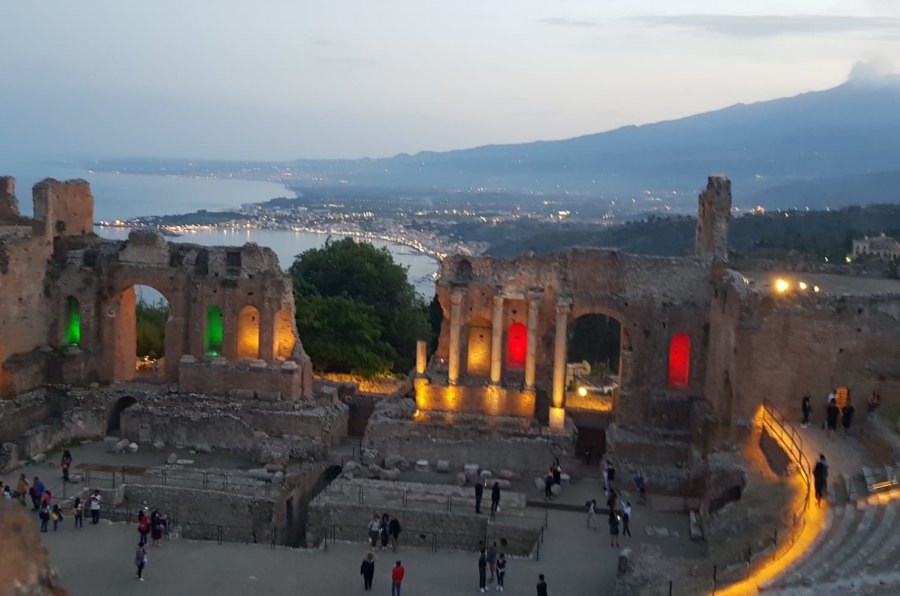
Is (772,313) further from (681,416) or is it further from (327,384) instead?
(327,384)

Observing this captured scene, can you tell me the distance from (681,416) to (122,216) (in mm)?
128083

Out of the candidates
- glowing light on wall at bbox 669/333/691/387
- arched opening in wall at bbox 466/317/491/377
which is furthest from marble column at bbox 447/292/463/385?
glowing light on wall at bbox 669/333/691/387

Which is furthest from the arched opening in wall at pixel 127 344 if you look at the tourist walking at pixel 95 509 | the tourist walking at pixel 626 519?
the tourist walking at pixel 626 519

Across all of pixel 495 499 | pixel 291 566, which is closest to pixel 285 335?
pixel 495 499

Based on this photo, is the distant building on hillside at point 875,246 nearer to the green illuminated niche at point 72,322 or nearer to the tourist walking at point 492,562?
the tourist walking at point 492,562

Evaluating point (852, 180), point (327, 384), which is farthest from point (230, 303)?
point (852, 180)

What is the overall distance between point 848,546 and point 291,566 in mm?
12618

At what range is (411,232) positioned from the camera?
11456cm

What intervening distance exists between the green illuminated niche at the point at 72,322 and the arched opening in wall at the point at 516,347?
1588 centimetres

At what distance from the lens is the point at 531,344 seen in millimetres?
29031

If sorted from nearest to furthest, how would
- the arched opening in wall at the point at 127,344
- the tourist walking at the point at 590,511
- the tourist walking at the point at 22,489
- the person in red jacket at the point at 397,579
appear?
the person in red jacket at the point at 397,579
the tourist walking at the point at 590,511
the tourist walking at the point at 22,489
the arched opening in wall at the point at 127,344

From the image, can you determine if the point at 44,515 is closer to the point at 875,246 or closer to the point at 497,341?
the point at 497,341

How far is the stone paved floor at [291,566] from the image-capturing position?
797 inches

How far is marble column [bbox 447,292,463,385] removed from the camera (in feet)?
97.3
